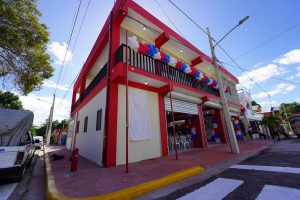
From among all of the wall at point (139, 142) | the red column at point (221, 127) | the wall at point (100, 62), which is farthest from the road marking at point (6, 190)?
the red column at point (221, 127)

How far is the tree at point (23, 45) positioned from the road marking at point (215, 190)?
1079 cm

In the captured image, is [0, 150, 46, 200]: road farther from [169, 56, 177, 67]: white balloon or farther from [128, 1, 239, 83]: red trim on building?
[128, 1, 239, 83]: red trim on building

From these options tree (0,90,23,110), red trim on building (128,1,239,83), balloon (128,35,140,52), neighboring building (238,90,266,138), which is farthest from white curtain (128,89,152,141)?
tree (0,90,23,110)

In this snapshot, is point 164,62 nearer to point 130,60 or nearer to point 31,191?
point 130,60

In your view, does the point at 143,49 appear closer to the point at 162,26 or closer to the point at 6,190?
the point at 162,26

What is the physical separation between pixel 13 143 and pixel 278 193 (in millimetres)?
7044

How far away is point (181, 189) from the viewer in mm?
3424

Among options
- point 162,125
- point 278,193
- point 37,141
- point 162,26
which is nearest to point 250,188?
point 278,193

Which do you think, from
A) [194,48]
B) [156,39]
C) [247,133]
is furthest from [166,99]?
[247,133]

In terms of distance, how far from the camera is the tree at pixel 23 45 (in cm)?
753

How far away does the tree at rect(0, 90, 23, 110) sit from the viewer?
2409cm

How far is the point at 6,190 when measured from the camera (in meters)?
3.93

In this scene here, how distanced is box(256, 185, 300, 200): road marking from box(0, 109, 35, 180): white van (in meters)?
5.90

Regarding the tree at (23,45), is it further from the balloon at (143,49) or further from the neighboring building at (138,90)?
the balloon at (143,49)
